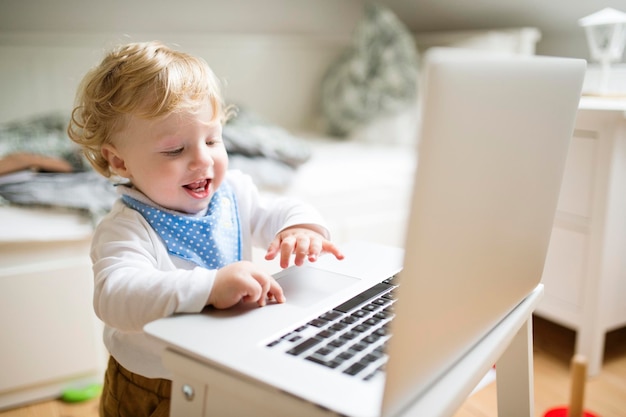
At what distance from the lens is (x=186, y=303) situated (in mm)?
626

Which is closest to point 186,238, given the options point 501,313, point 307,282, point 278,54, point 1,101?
point 307,282

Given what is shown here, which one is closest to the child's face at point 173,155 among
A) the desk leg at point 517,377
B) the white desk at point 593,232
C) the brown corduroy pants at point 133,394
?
the brown corduroy pants at point 133,394

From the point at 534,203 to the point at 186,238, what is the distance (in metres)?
0.47

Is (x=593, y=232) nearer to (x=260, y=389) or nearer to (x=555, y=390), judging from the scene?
(x=555, y=390)

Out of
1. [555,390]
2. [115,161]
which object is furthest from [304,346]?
[555,390]

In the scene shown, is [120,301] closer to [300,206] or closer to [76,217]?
[300,206]

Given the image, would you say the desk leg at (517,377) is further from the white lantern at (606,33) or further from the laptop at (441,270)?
the white lantern at (606,33)

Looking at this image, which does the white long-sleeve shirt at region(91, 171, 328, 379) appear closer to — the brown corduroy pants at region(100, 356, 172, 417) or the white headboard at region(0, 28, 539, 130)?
the brown corduroy pants at region(100, 356, 172, 417)

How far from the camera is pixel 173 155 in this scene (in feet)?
2.57

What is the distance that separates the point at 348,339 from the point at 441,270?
0.52 feet

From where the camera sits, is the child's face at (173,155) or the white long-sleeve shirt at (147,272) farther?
the child's face at (173,155)

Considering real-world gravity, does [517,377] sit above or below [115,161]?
below

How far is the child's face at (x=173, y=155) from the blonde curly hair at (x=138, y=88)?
14 millimetres

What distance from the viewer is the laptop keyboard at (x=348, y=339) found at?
542 millimetres
